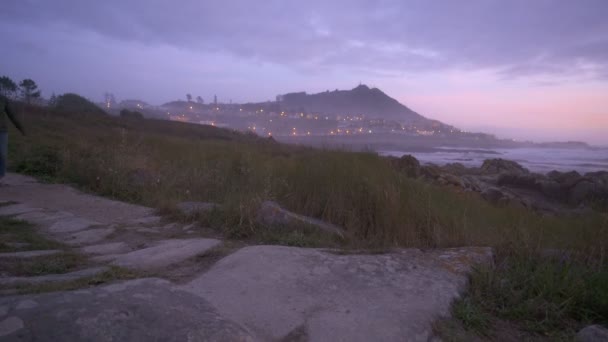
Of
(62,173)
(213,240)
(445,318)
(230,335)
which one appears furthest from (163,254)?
(62,173)

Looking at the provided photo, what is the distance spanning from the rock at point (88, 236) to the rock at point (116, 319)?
6.74ft

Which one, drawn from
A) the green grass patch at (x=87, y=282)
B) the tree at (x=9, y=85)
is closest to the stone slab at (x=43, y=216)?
the green grass patch at (x=87, y=282)

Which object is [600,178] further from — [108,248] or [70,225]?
[70,225]

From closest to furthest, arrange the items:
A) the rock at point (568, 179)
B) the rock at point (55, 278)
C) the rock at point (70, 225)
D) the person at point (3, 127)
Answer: the rock at point (55, 278) < the rock at point (70, 225) < the person at point (3, 127) < the rock at point (568, 179)

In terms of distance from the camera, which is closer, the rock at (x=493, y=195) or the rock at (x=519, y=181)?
the rock at (x=493, y=195)

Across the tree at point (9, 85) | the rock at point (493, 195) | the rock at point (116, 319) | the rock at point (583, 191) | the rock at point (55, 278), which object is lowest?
the rock at point (493, 195)

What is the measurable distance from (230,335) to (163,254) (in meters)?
1.80

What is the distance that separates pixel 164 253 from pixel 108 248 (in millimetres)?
775

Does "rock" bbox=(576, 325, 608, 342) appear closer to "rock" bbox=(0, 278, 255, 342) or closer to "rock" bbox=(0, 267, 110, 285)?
"rock" bbox=(0, 278, 255, 342)

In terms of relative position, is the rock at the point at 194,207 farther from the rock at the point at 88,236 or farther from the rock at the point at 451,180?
the rock at the point at 451,180

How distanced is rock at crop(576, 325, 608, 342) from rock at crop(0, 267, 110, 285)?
3.50m

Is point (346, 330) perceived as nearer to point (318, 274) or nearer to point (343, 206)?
point (318, 274)

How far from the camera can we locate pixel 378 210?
5.31 m

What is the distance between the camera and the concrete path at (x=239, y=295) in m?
2.14
